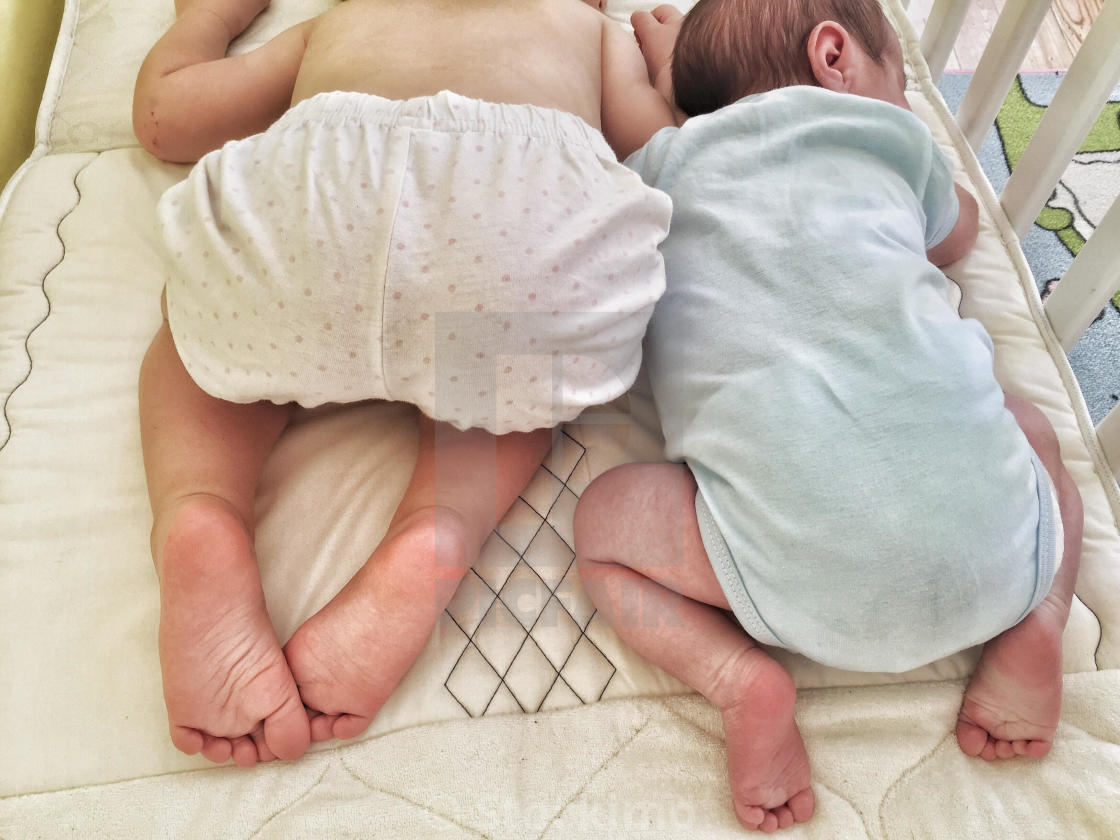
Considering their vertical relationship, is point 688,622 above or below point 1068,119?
below

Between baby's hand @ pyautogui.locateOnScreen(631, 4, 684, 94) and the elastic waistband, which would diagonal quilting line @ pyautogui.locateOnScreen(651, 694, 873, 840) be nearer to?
the elastic waistband

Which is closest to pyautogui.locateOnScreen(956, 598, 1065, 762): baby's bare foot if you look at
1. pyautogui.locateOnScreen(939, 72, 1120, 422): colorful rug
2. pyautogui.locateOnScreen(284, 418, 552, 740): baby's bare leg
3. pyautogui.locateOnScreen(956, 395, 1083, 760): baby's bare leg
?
pyautogui.locateOnScreen(956, 395, 1083, 760): baby's bare leg

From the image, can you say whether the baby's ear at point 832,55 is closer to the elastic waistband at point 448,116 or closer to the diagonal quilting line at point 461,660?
the elastic waistband at point 448,116

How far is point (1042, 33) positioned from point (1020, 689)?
1312mm

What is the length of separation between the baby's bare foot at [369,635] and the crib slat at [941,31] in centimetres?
90

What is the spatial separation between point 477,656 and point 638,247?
362mm

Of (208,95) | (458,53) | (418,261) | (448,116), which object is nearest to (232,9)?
(208,95)

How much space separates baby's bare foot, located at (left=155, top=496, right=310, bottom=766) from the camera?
2.09ft

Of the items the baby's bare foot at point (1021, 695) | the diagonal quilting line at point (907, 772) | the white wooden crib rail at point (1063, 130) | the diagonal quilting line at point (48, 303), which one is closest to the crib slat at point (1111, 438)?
the white wooden crib rail at point (1063, 130)

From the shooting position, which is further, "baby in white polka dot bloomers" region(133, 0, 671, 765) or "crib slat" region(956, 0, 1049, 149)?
"crib slat" region(956, 0, 1049, 149)

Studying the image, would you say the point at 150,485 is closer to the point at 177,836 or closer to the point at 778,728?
the point at 177,836

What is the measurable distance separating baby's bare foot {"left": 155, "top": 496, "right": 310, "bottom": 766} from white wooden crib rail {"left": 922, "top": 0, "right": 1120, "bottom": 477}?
0.77 m

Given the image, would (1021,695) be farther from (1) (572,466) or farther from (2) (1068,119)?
(2) (1068,119)

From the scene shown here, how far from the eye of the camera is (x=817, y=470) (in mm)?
624
